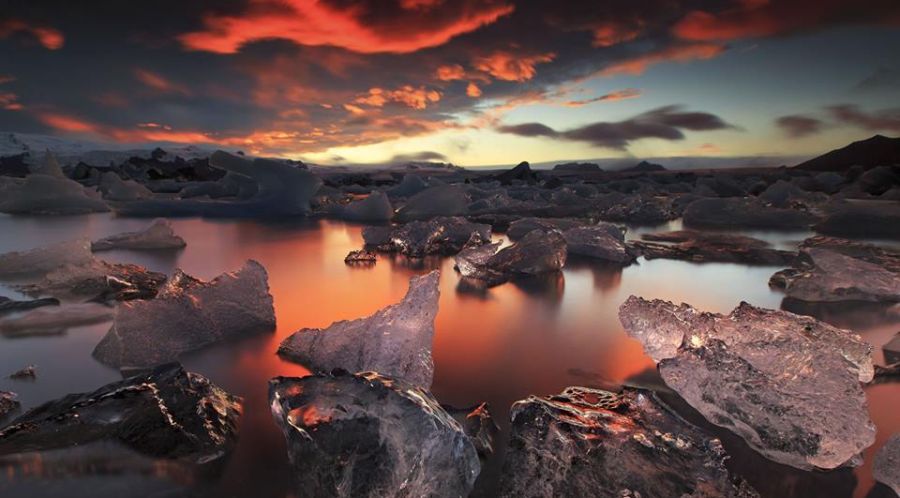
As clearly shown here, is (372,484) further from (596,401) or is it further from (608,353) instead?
(608,353)

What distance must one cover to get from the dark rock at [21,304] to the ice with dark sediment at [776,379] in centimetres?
218

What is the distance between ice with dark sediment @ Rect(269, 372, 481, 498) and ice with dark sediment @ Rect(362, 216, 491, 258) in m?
2.50

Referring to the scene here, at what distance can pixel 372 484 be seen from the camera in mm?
728

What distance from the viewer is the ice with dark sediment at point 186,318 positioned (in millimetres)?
1334

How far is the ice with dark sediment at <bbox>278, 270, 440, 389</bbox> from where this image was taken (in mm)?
1186

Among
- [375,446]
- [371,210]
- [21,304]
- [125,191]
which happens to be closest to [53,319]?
[21,304]

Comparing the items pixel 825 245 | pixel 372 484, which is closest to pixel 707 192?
pixel 825 245

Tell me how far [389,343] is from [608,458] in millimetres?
615

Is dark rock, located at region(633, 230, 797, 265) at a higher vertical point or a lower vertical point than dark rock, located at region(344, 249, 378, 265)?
higher

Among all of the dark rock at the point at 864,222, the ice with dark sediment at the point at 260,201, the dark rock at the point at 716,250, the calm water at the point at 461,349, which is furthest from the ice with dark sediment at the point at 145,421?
the dark rock at the point at 864,222

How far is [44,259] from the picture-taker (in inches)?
99.9

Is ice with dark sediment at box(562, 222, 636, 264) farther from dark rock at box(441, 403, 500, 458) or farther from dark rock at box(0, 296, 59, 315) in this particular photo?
dark rock at box(0, 296, 59, 315)

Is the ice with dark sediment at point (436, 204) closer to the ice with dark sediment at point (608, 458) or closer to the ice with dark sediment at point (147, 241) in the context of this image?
the ice with dark sediment at point (147, 241)

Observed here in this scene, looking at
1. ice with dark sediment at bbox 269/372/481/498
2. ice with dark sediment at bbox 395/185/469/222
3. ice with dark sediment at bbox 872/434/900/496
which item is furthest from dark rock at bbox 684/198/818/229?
ice with dark sediment at bbox 269/372/481/498
